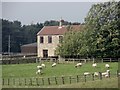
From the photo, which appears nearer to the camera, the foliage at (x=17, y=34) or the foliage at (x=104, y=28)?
the foliage at (x=104, y=28)

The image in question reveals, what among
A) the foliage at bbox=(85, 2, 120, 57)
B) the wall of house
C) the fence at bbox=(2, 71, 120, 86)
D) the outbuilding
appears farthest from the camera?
the outbuilding

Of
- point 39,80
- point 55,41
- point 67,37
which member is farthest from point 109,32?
point 39,80

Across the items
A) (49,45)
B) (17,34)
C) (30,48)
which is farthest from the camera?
(17,34)

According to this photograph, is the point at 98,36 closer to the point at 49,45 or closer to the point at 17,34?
the point at 49,45

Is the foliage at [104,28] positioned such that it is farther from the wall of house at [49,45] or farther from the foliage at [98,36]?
the wall of house at [49,45]

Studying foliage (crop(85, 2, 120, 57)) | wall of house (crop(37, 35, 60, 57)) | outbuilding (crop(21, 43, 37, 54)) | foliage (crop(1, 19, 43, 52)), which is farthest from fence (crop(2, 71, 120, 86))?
foliage (crop(1, 19, 43, 52))

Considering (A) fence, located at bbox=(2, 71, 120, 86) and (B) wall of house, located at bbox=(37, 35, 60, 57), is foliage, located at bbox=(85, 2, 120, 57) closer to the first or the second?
(B) wall of house, located at bbox=(37, 35, 60, 57)

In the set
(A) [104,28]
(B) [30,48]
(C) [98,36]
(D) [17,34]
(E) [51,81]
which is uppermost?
(D) [17,34]

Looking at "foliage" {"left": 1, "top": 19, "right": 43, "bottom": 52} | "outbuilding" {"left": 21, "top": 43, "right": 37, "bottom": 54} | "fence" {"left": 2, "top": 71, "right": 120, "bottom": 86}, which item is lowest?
"fence" {"left": 2, "top": 71, "right": 120, "bottom": 86}

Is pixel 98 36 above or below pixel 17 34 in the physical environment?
below

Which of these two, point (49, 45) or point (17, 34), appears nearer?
point (49, 45)

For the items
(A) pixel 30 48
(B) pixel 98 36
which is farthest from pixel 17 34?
(B) pixel 98 36

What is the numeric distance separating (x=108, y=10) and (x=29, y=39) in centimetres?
5645

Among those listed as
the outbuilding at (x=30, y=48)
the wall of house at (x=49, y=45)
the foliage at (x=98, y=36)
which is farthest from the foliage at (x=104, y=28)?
the outbuilding at (x=30, y=48)
